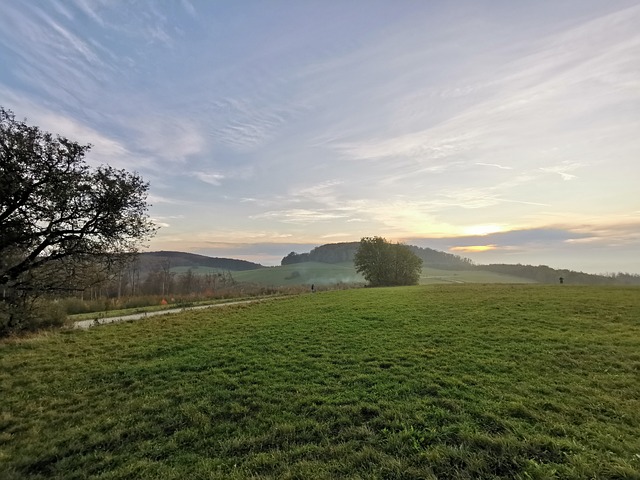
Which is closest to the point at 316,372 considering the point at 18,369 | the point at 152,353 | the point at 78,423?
the point at 78,423

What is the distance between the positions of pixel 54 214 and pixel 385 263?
194ft

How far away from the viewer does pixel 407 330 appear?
632 inches

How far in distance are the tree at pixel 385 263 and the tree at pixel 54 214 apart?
54654mm

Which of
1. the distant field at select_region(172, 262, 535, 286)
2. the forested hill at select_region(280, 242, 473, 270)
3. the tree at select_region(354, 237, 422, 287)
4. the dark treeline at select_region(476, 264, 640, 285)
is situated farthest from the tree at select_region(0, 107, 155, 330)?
the forested hill at select_region(280, 242, 473, 270)

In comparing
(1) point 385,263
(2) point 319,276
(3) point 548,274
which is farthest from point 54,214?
(3) point 548,274

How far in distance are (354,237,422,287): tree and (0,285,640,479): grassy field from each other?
5096 centimetres

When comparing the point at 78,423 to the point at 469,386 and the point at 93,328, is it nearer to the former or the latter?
the point at 469,386

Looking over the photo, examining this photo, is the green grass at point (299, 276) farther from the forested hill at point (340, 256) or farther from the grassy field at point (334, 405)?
the grassy field at point (334, 405)

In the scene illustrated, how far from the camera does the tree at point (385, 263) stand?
67.1m

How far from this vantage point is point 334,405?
7715mm

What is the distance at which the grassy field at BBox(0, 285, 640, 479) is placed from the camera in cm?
549

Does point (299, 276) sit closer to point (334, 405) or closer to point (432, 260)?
point (432, 260)

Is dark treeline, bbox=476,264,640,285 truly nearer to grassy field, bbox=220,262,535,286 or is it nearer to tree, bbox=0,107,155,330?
grassy field, bbox=220,262,535,286

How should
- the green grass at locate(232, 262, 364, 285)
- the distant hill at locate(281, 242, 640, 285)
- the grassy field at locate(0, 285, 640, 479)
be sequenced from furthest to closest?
the distant hill at locate(281, 242, 640, 285)
the green grass at locate(232, 262, 364, 285)
the grassy field at locate(0, 285, 640, 479)
